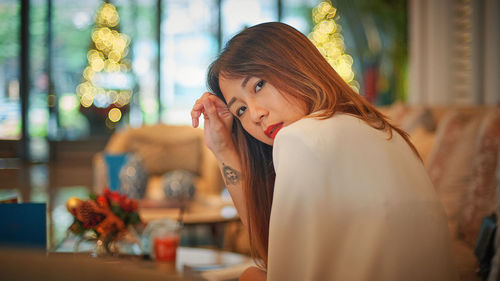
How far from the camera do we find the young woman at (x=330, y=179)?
0.77 m

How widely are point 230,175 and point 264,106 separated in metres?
0.32

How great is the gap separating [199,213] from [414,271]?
1897 mm

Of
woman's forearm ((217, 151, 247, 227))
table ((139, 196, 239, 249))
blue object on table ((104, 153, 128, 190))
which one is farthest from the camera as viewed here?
blue object on table ((104, 153, 128, 190))

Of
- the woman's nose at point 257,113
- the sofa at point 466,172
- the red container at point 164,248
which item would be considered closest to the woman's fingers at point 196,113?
the woman's nose at point 257,113

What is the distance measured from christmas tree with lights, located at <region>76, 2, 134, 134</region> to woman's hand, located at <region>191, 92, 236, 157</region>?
7.96m

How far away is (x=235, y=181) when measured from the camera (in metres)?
1.32

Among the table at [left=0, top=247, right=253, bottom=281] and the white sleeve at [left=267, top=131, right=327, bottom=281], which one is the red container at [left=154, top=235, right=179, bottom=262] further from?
the table at [left=0, top=247, right=253, bottom=281]

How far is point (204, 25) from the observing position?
927cm

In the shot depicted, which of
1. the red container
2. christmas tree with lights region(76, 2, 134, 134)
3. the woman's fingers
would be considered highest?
christmas tree with lights region(76, 2, 134, 134)

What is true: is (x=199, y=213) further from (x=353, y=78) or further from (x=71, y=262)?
(x=353, y=78)

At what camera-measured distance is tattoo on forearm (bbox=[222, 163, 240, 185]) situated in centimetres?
Answer: 132

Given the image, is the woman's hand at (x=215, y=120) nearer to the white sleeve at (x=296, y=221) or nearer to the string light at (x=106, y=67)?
the white sleeve at (x=296, y=221)

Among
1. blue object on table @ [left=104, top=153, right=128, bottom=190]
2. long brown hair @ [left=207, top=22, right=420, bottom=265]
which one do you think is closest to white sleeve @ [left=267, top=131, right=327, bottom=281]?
long brown hair @ [left=207, top=22, right=420, bottom=265]

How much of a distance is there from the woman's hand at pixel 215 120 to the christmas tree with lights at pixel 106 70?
26.1 ft
